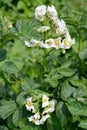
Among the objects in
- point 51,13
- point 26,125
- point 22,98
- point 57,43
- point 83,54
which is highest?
point 51,13

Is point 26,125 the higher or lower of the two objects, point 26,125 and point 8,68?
the lower

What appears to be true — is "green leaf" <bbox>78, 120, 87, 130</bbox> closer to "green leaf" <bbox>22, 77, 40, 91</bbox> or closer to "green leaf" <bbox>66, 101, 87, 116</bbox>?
"green leaf" <bbox>66, 101, 87, 116</bbox>

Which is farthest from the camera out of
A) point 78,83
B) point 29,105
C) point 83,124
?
point 78,83

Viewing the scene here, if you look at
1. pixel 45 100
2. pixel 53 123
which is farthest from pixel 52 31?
pixel 53 123

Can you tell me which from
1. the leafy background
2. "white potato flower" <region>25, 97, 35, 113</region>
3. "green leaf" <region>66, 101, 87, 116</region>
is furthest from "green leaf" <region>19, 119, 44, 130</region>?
"green leaf" <region>66, 101, 87, 116</region>

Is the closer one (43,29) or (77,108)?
(77,108)

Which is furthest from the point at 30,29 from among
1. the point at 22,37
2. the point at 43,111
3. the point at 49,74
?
the point at 43,111

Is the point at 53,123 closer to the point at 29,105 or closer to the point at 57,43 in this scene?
Result: the point at 29,105

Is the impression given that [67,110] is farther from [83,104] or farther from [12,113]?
[12,113]

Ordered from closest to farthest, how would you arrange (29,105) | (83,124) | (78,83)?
(83,124) < (29,105) < (78,83)
